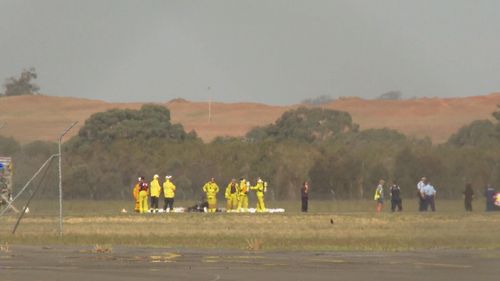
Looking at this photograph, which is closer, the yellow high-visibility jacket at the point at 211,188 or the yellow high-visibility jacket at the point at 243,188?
the yellow high-visibility jacket at the point at 211,188

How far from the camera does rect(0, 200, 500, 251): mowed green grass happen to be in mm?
36750

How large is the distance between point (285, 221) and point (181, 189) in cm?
3732

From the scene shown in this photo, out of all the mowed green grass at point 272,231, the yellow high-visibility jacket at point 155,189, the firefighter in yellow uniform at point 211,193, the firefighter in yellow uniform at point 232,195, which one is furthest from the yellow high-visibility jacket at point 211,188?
the mowed green grass at point 272,231

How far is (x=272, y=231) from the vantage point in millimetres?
44344

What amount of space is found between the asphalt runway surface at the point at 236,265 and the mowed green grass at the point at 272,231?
2.81 meters

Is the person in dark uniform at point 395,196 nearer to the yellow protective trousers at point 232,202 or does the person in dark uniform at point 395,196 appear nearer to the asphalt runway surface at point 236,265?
the yellow protective trousers at point 232,202

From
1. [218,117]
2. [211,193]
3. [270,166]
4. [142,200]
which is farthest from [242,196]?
[218,117]

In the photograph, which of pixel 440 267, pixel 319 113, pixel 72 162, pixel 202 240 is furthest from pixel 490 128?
pixel 440 267

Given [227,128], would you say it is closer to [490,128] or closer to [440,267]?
[490,128]

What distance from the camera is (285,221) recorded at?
159 ft

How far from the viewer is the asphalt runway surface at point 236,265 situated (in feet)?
83.6

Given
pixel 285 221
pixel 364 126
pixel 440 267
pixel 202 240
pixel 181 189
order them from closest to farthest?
pixel 440 267, pixel 202 240, pixel 285 221, pixel 181 189, pixel 364 126

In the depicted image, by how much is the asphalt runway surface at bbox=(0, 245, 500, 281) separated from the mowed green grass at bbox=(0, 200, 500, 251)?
9.22 feet

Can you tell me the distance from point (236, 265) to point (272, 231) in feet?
52.6
